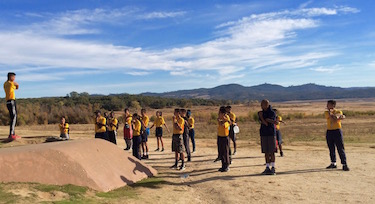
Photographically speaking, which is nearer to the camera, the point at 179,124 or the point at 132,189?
the point at 132,189

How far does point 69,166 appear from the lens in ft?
24.6

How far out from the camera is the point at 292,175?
31.1 ft

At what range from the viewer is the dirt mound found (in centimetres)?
698

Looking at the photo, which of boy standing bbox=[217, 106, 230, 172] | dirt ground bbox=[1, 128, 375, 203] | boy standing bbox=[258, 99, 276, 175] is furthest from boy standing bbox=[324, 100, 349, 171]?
boy standing bbox=[217, 106, 230, 172]

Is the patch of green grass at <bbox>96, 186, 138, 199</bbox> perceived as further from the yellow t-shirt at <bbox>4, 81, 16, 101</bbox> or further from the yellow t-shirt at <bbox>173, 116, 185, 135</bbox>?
the yellow t-shirt at <bbox>4, 81, 16, 101</bbox>

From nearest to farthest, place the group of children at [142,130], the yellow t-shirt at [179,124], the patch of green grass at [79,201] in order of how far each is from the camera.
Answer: the patch of green grass at [79,201] < the yellow t-shirt at [179,124] < the group of children at [142,130]

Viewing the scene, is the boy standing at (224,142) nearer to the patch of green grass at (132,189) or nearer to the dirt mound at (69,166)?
the patch of green grass at (132,189)

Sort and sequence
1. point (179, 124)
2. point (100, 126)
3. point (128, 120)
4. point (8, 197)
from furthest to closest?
1. point (128, 120)
2. point (100, 126)
3. point (179, 124)
4. point (8, 197)

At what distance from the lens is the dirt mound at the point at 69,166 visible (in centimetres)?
698

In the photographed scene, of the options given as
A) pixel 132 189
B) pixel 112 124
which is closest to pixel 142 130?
pixel 112 124

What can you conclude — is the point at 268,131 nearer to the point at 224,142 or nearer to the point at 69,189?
the point at 224,142

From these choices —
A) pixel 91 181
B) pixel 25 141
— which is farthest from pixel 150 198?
pixel 25 141

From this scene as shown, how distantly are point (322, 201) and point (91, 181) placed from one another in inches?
185

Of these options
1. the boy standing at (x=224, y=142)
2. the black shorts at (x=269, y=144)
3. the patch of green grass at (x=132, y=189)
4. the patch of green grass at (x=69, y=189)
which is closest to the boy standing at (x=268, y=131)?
the black shorts at (x=269, y=144)
